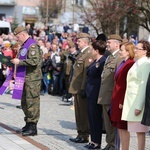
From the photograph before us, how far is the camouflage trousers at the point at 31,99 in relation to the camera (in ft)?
33.3

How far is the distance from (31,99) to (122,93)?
2.63 m

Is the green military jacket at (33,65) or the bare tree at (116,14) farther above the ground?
the bare tree at (116,14)

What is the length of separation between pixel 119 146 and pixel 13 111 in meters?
5.83

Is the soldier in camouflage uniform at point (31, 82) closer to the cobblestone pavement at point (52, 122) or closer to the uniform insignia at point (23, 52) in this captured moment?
the uniform insignia at point (23, 52)

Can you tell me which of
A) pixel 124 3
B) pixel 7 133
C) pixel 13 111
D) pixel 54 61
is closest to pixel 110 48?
pixel 7 133

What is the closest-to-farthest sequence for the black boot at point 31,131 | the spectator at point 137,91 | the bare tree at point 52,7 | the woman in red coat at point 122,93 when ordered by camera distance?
the spectator at point 137,91
the woman in red coat at point 122,93
the black boot at point 31,131
the bare tree at point 52,7

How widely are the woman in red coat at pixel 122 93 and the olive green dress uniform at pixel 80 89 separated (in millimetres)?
1751

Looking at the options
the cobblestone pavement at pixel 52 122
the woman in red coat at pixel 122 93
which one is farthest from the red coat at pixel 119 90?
the cobblestone pavement at pixel 52 122

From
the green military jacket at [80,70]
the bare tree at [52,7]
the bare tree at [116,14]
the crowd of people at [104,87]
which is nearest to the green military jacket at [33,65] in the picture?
the crowd of people at [104,87]

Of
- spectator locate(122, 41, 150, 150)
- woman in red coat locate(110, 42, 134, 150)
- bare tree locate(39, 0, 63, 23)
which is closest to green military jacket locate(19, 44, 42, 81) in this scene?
woman in red coat locate(110, 42, 134, 150)

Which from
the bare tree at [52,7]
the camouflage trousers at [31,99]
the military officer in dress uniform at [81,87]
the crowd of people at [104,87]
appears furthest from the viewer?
the bare tree at [52,7]

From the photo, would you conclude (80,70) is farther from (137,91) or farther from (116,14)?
(116,14)

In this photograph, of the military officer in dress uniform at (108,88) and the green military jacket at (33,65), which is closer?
the military officer in dress uniform at (108,88)

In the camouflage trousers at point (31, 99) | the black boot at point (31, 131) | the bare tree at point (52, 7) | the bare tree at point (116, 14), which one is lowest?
the black boot at point (31, 131)
